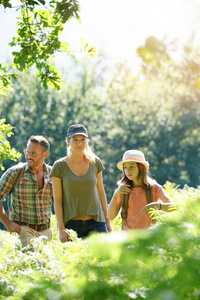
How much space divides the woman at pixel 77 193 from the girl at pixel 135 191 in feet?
0.74

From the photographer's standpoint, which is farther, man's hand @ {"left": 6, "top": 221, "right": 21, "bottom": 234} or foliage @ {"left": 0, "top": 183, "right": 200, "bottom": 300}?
man's hand @ {"left": 6, "top": 221, "right": 21, "bottom": 234}

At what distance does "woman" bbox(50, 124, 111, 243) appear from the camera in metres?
5.40

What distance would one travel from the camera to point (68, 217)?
5.39 m

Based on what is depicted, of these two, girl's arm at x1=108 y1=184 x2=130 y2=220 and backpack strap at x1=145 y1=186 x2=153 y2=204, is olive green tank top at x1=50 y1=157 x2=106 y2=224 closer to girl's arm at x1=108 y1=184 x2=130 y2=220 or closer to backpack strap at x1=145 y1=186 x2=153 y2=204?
girl's arm at x1=108 y1=184 x2=130 y2=220

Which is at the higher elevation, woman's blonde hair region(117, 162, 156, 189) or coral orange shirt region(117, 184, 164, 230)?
woman's blonde hair region(117, 162, 156, 189)

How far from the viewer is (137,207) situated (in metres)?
5.22

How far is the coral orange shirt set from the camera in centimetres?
512

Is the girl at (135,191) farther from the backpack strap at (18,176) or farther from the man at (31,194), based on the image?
the backpack strap at (18,176)

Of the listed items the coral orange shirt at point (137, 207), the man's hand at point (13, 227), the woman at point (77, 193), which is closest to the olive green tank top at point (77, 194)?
the woman at point (77, 193)

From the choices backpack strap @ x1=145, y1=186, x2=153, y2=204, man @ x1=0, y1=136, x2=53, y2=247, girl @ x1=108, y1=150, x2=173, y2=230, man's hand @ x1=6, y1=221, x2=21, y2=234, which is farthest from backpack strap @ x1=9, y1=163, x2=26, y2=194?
backpack strap @ x1=145, y1=186, x2=153, y2=204

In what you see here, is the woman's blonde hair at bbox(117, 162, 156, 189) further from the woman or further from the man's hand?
the man's hand

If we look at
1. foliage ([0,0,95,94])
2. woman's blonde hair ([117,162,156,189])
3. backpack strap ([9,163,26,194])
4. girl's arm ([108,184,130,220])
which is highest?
foliage ([0,0,95,94])

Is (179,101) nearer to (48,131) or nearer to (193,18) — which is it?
Answer: (48,131)

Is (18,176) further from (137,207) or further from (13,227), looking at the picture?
(137,207)
